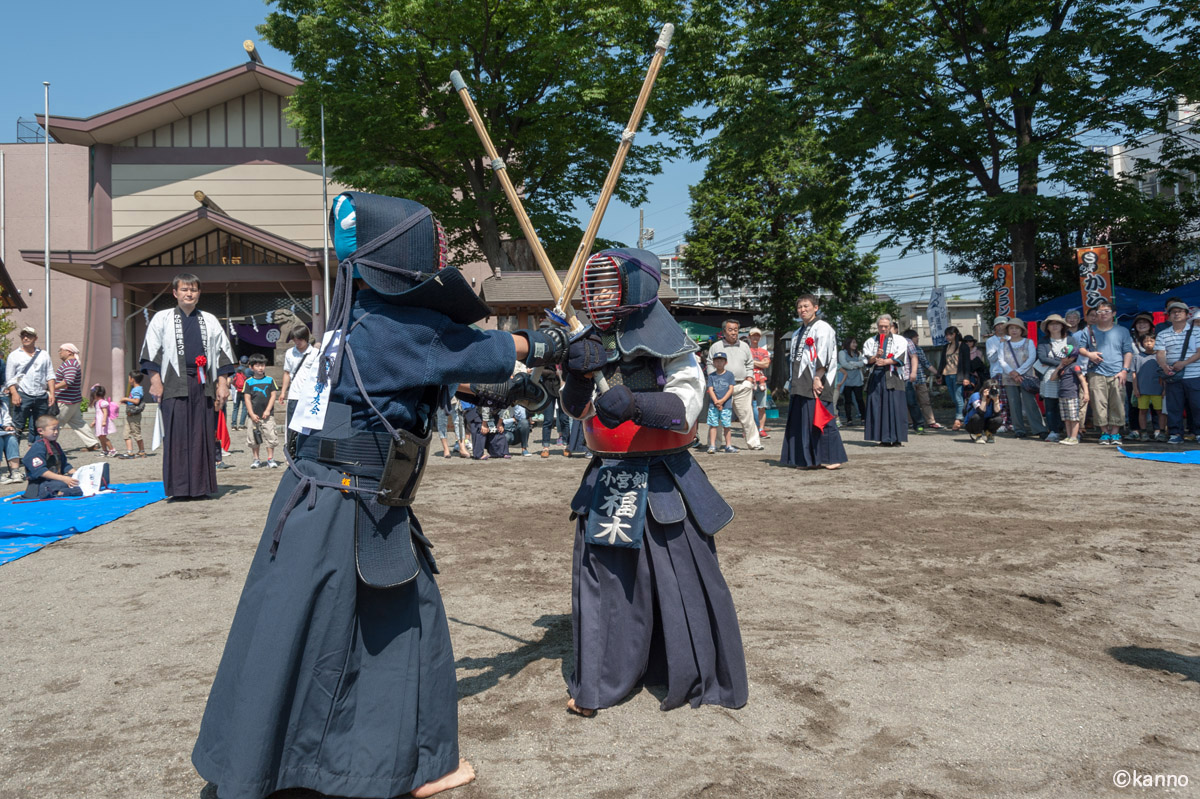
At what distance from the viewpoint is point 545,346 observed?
9.43 ft

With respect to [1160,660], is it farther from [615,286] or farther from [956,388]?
[956,388]

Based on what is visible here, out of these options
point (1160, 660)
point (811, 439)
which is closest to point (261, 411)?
point (811, 439)

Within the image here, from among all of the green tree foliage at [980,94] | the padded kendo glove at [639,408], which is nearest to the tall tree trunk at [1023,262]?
the green tree foliage at [980,94]

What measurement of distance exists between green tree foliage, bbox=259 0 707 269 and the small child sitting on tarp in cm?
1079

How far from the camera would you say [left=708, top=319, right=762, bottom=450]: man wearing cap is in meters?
12.5

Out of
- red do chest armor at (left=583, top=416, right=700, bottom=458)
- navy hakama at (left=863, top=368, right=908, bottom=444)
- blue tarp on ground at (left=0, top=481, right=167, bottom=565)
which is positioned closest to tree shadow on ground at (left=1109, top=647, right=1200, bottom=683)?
red do chest armor at (left=583, top=416, right=700, bottom=458)

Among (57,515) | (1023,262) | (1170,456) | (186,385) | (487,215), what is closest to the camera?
(57,515)

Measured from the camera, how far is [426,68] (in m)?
19.1

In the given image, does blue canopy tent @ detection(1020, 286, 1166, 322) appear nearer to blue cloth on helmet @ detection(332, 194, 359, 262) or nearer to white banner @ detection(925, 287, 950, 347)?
white banner @ detection(925, 287, 950, 347)

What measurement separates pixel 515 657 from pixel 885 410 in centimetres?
988

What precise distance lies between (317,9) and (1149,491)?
61.1 ft

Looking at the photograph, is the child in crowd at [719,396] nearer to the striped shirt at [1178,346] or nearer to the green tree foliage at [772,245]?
the striped shirt at [1178,346]

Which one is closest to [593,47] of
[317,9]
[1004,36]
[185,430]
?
[317,9]

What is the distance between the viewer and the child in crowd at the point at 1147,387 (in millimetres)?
12109
